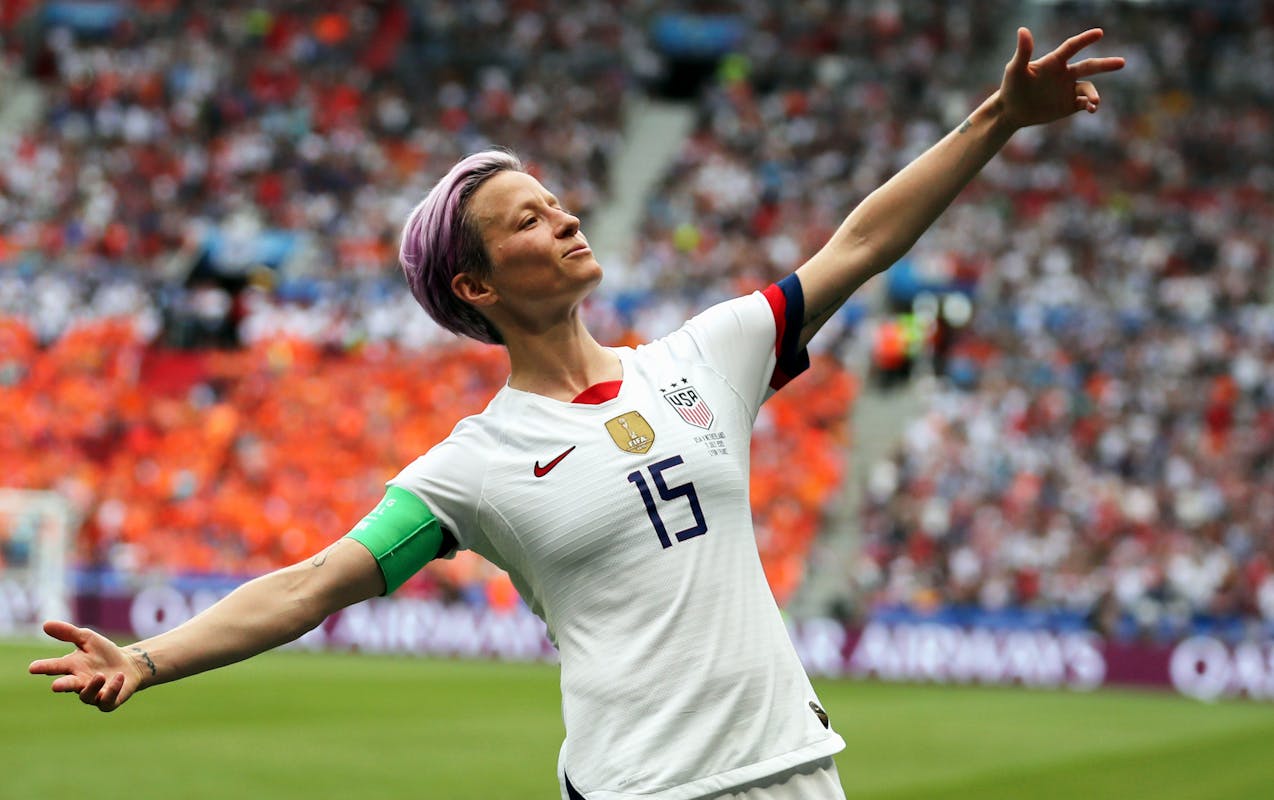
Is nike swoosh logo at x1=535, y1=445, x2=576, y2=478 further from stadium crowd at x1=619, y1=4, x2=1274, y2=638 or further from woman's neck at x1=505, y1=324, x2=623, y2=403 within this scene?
stadium crowd at x1=619, y1=4, x2=1274, y2=638

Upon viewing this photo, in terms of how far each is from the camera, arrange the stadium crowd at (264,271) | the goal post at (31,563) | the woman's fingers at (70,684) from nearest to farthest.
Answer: the woman's fingers at (70,684) < the goal post at (31,563) < the stadium crowd at (264,271)

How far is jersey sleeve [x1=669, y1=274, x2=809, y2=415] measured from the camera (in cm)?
380

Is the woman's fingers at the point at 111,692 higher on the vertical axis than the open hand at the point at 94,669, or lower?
lower

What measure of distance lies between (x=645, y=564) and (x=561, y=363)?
0.56 meters

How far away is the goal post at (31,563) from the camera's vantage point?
79.8 ft

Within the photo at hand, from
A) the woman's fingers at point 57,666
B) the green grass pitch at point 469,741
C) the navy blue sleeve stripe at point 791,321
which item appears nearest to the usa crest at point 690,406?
the navy blue sleeve stripe at point 791,321

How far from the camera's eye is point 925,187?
3867mm

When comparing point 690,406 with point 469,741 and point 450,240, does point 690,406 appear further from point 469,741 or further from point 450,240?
point 469,741

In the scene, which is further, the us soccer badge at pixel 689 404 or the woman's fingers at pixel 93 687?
the us soccer badge at pixel 689 404

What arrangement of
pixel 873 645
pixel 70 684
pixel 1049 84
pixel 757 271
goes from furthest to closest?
1. pixel 757 271
2. pixel 873 645
3. pixel 1049 84
4. pixel 70 684

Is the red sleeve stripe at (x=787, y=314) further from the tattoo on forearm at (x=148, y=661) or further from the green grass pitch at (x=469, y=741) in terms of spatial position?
the green grass pitch at (x=469, y=741)

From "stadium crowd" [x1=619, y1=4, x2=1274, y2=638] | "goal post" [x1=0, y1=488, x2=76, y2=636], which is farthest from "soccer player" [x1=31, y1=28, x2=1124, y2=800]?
"goal post" [x1=0, y1=488, x2=76, y2=636]

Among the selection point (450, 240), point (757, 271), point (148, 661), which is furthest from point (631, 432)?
Result: point (757, 271)

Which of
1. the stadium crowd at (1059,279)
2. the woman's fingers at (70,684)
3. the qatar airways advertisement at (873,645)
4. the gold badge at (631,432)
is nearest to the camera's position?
the woman's fingers at (70,684)
